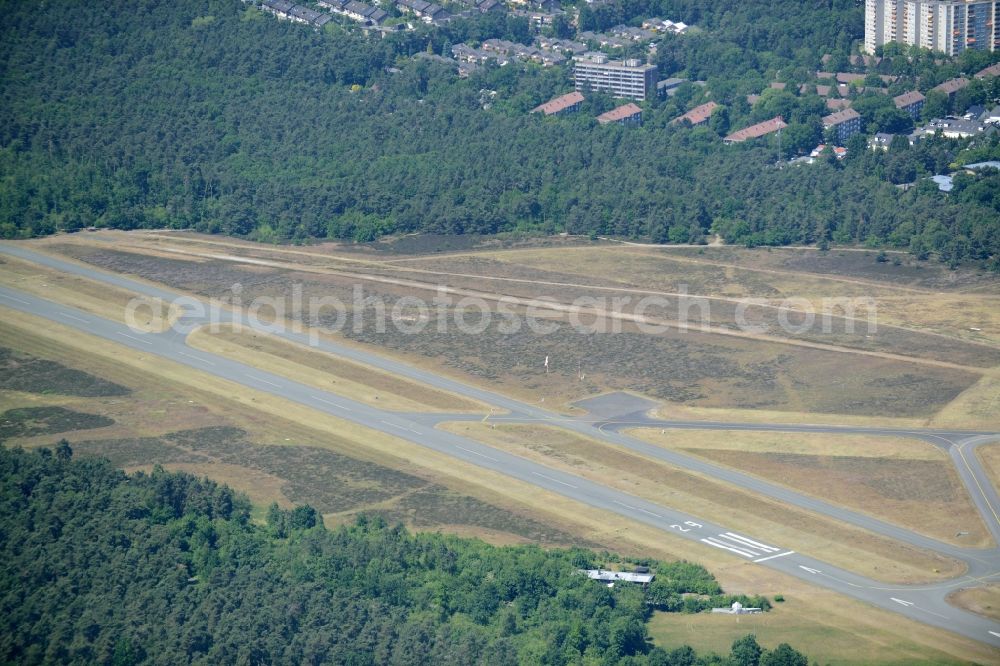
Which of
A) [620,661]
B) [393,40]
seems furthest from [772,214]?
[620,661]

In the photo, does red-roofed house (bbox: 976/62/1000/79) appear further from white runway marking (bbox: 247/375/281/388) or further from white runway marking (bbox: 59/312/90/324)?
white runway marking (bbox: 59/312/90/324)

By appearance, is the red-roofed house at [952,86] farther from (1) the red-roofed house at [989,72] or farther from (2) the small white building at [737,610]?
(2) the small white building at [737,610]

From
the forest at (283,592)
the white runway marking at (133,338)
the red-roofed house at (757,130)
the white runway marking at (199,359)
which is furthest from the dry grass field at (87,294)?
the red-roofed house at (757,130)

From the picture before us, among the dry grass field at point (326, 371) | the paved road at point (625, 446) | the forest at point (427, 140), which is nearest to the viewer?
the paved road at point (625, 446)

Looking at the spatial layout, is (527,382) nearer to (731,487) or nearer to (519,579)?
(731,487)

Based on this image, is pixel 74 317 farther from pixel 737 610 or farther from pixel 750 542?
pixel 737 610

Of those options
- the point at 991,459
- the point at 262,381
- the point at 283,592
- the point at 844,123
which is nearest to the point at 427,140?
the point at 844,123

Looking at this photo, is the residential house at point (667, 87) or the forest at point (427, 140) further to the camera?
the residential house at point (667, 87)
